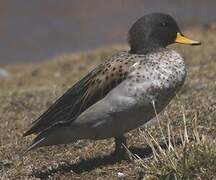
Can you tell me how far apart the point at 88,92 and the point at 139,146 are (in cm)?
117

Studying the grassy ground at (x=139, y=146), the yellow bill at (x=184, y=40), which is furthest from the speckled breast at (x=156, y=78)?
the yellow bill at (x=184, y=40)

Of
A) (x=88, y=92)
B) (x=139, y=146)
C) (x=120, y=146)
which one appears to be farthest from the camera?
(x=139, y=146)

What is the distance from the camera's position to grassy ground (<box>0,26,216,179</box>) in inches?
262

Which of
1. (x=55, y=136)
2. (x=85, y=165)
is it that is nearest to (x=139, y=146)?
(x=85, y=165)

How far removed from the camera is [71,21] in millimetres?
23500

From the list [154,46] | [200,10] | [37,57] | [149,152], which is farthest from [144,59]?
[200,10]

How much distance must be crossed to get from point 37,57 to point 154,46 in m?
13.6

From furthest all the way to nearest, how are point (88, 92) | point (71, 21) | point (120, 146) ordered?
point (71, 21) < point (120, 146) < point (88, 92)

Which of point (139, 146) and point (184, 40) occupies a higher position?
point (184, 40)

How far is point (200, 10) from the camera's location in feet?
76.7

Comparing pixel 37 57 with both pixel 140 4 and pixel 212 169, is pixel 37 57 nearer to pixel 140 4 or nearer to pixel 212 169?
pixel 140 4

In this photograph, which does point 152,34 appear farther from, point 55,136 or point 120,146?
point 55,136

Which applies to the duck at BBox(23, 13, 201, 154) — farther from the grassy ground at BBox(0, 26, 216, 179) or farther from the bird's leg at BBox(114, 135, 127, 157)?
the grassy ground at BBox(0, 26, 216, 179)

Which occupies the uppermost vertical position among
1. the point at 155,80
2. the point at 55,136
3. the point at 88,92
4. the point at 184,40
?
the point at 184,40
